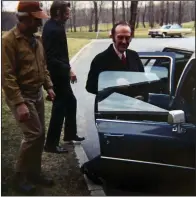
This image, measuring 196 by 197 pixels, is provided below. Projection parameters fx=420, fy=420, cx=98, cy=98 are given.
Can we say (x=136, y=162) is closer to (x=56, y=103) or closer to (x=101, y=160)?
(x=101, y=160)

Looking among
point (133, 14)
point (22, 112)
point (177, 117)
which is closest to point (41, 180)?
point (22, 112)

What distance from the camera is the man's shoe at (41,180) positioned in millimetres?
3066

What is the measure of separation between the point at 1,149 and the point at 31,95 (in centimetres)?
42

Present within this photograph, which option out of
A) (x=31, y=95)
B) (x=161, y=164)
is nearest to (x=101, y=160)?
(x=161, y=164)

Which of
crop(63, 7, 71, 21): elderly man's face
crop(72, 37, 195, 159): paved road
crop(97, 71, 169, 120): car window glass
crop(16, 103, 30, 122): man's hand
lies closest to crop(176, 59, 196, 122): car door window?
crop(97, 71, 169, 120): car window glass

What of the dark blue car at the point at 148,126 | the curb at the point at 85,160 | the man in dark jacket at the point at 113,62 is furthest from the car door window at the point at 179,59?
the curb at the point at 85,160

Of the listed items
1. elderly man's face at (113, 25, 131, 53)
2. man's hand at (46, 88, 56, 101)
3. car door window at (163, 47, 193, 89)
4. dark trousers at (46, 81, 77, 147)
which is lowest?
dark trousers at (46, 81, 77, 147)

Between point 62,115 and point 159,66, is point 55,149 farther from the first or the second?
point 159,66

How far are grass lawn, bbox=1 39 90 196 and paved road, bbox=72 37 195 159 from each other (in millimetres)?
94

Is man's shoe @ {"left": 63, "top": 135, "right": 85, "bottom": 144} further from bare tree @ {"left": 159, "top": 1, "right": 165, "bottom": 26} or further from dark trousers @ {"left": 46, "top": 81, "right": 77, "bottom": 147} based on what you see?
bare tree @ {"left": 159, "top": 1, "right": 165, "bottom": 26}

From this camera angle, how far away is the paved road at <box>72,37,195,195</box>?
2.98 meters

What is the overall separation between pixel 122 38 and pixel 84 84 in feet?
1.39

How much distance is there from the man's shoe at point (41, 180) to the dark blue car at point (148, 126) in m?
0.27

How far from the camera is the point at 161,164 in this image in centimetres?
284
